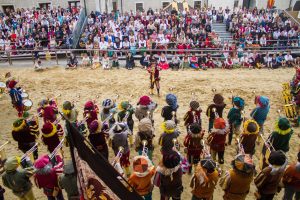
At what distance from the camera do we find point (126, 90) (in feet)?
39.5

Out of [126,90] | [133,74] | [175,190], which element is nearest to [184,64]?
[133,74]

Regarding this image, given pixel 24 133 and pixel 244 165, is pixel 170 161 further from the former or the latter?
pixel 24 133

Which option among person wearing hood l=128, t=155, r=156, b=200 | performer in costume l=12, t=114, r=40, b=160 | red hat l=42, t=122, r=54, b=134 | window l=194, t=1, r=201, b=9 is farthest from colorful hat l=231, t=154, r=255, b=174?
window l=194, t=1, r=201, b=9

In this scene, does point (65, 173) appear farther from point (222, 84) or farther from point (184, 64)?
point (184, 64)

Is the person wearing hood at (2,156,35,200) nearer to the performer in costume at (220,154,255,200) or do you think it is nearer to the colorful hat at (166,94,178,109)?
the performer in costume at (220,154,255,200)

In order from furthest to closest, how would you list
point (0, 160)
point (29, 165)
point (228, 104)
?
point (228, 104)
point (0, 160)
point (29, 165)

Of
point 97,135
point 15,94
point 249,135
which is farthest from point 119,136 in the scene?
point 15,94

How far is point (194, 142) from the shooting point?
6.09 m

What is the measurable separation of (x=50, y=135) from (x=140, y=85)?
21.6 ft

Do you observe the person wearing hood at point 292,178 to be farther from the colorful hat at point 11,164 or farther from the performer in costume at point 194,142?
the colorful hat at point 11,164

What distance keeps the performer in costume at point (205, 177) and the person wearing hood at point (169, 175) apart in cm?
29

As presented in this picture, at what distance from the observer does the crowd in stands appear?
17.2 meters

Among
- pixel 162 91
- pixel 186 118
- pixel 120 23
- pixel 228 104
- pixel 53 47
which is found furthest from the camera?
pixel 120 23

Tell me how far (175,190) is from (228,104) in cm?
644
